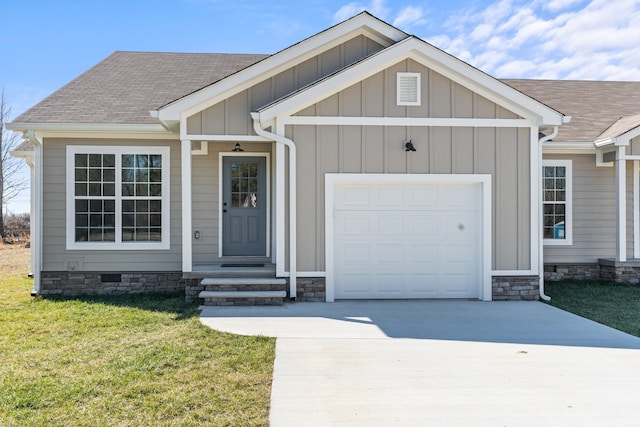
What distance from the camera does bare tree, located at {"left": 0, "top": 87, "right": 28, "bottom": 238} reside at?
25.5m

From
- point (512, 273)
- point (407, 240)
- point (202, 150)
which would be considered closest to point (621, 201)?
point (512, 273)

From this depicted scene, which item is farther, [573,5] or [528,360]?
[573,5]

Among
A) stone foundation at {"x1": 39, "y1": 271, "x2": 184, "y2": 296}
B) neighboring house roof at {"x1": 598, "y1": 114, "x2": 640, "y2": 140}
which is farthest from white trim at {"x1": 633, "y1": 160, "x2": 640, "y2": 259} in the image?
stone foundation at {"x1": 39, "y1": 271, "x2": 184, "y2": 296}

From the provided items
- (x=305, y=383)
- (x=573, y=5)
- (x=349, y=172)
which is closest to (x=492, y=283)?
(x=349, y=172)

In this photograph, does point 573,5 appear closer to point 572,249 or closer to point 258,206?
point 572,249

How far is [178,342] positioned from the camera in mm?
5336

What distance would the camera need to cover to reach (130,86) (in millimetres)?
10406

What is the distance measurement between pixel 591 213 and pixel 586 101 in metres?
3.52

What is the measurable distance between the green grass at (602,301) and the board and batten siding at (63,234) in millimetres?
7292

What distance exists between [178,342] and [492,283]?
5424 mm

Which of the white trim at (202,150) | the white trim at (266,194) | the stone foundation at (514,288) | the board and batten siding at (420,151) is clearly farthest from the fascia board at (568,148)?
the white trim at (202,150)

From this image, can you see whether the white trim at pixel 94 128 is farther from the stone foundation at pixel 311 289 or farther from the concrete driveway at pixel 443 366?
the stone foundation at pixel 311 289

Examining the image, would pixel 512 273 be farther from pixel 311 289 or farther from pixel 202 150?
pixel 202 150

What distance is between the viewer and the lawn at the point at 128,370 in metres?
3.51
